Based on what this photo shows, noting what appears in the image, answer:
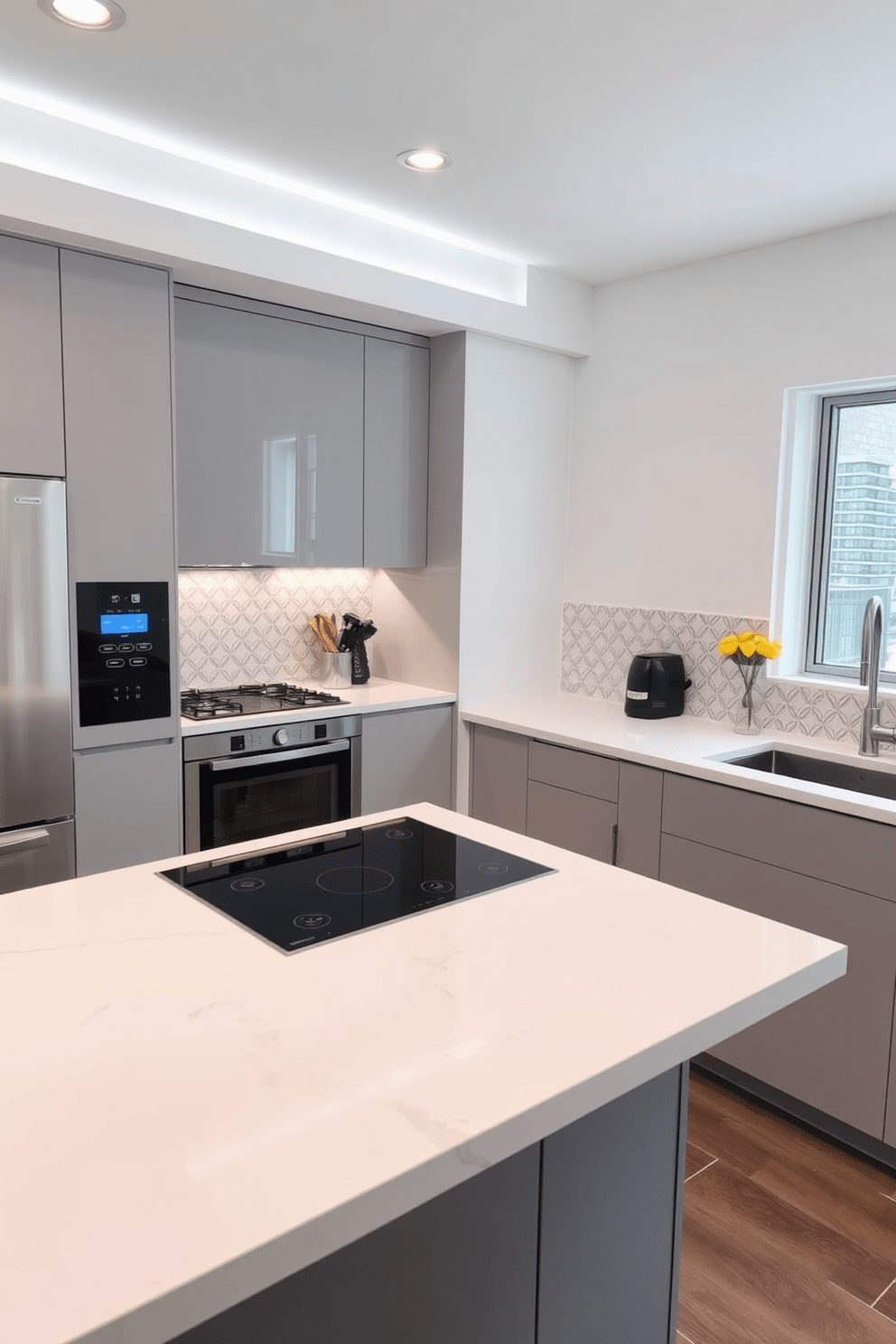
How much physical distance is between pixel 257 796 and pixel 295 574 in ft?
3.21

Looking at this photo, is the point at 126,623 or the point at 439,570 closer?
the point at 126,623

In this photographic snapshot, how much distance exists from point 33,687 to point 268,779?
2.68 ft

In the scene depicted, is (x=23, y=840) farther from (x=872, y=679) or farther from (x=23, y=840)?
(x=872, y=679)

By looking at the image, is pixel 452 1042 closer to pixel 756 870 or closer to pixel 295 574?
pixel 756 870

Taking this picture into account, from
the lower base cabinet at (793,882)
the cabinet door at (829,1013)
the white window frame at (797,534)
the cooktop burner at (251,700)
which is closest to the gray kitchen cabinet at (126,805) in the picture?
the cooktop burner at (251,700)

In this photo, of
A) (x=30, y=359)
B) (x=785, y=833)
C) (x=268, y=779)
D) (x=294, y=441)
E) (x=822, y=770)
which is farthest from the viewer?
(x=294, y=441)

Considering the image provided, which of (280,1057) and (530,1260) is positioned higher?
(280,1057)

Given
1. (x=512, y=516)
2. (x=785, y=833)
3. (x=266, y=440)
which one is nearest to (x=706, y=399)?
(x=512, y=516)

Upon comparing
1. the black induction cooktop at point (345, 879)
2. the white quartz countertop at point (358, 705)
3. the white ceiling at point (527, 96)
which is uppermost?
the white ceiling at point (527, 96)

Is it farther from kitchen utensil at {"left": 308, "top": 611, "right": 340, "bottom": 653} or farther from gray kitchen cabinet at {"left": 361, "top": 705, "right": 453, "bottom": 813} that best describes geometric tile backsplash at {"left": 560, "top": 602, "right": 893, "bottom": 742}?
kitchen utensil at {"left": 308, "top": 611, "right": 340, "bottom": 653}

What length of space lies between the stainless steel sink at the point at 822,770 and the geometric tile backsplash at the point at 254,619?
165cm

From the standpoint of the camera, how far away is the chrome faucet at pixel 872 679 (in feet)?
9.13

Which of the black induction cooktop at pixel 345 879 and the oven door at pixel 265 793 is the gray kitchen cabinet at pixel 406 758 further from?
the black induction cooktop at pixel 345 879

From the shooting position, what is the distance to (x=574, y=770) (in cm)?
310
